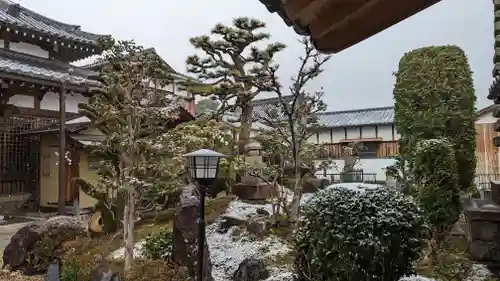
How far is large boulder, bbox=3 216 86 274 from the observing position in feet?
19.2

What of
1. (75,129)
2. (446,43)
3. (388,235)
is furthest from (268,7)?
(75,129)

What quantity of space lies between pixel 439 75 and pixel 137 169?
540 centimetres

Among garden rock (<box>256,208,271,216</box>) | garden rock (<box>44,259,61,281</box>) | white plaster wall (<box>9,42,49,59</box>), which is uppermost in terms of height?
white plaster wall (<box>9,42,49,59</box>)

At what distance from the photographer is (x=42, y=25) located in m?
12.3

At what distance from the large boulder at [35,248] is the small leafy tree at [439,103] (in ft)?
19.0

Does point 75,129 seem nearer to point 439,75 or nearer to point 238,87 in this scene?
point 238,87

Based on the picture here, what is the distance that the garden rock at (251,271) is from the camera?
470 centimetres

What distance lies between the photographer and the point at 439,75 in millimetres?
6879

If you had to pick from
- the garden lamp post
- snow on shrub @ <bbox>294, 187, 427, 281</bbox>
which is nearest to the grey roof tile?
the garden lamp post

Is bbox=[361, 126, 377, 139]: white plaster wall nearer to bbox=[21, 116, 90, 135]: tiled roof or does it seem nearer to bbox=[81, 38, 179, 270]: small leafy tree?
bbox=[21, 116, 90, 135]: tiled roof

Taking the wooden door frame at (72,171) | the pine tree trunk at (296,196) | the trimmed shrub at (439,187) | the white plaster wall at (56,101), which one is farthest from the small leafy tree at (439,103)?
the white plaster wall at (56,101)

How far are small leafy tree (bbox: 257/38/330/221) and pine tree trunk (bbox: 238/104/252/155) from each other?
2.38 meters

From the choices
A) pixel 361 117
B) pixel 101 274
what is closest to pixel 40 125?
pixel 101 274

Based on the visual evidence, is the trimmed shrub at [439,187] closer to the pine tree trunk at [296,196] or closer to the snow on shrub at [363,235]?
the snow on shrub at [363,235]
